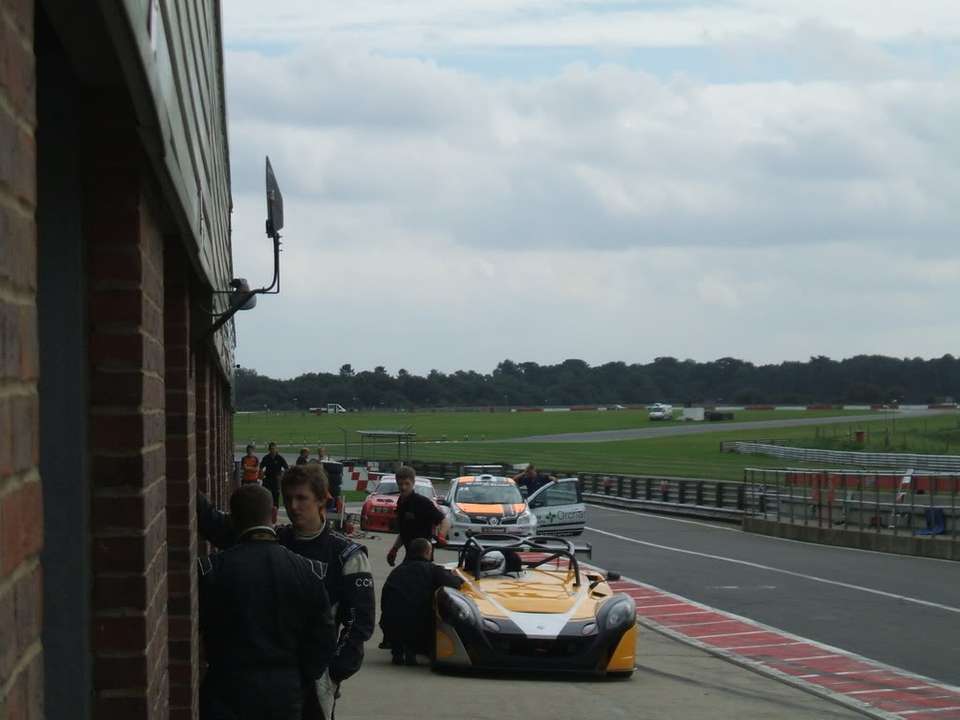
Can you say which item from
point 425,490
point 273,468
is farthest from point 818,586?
point 425,490

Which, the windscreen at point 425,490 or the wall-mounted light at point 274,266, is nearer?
the wall-mounted light at point 274,266

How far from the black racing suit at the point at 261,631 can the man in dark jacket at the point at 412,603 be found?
22.8 feet

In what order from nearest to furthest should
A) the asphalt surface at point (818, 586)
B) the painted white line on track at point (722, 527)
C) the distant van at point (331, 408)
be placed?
the asphalt surface at point (818, 586) < the painted white line on track at point (722, 527) < the distant van at point (331, 408)

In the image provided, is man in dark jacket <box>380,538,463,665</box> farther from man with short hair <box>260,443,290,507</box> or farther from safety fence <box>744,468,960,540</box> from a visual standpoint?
safety fence <box>744,468,960,540</box>

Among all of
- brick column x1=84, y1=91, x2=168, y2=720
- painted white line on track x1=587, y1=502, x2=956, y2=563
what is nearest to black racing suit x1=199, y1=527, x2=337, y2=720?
brick column x1=84, y1=91, x2=168, y2=720

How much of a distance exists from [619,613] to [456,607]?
4.48ft

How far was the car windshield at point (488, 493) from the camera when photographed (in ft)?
90.4

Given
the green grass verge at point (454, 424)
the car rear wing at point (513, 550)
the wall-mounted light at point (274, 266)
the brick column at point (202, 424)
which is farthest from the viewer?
the green grass verge at point (454, 424)

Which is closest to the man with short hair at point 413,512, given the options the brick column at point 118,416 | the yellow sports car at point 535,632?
the yellow sports car at point 535,632

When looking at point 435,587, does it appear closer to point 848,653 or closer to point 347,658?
point 848,653

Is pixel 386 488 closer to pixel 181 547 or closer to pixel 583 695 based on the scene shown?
pixel 583 695

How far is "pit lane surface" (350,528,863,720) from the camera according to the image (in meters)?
9.12

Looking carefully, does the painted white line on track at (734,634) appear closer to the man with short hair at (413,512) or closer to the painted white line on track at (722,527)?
the man with short hair at (413,512)

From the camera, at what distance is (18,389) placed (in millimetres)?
1670
